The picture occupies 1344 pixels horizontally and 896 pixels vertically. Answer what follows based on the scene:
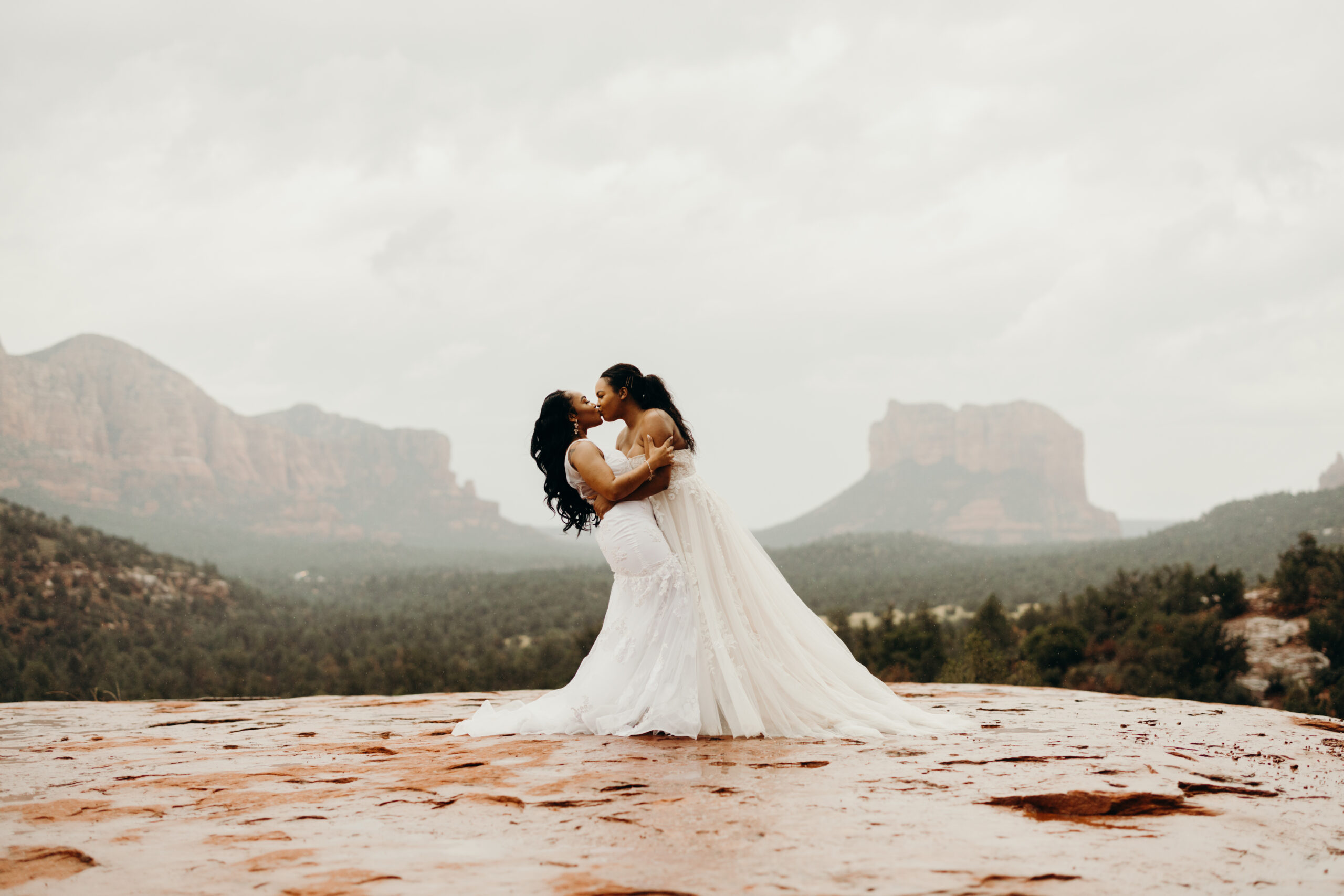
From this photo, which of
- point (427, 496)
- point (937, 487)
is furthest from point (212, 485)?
point (937, 487)

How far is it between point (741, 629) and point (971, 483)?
468ft

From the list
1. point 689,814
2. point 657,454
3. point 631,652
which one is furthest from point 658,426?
point 689,814

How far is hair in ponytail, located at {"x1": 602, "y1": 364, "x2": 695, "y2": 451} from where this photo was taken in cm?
553

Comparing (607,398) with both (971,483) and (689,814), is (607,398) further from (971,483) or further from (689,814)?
(971,483)

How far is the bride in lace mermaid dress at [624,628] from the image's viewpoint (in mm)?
5254

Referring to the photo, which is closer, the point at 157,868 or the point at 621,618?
the point at 157,868

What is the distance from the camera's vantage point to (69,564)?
2953cm

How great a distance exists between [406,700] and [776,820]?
6.32 m

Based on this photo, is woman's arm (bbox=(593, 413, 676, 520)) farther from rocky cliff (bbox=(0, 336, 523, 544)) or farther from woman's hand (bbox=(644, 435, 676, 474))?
rocky cliff (bbox=(0, 336, 523, 544))

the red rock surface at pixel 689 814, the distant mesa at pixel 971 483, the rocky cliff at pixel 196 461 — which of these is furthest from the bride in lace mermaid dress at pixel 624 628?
the distant mesa at pixel 971 483

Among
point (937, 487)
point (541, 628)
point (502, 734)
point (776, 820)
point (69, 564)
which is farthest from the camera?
point (937, 487)

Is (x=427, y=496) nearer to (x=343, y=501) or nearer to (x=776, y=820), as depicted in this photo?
(x=343, y=501)

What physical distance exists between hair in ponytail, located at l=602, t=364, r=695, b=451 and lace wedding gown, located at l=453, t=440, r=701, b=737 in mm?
406

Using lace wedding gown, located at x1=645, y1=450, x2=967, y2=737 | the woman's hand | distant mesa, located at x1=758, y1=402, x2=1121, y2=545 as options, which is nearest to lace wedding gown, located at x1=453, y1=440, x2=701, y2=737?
lace wedding gown, located at x1=645, y1=450, x2=967, y2=737
